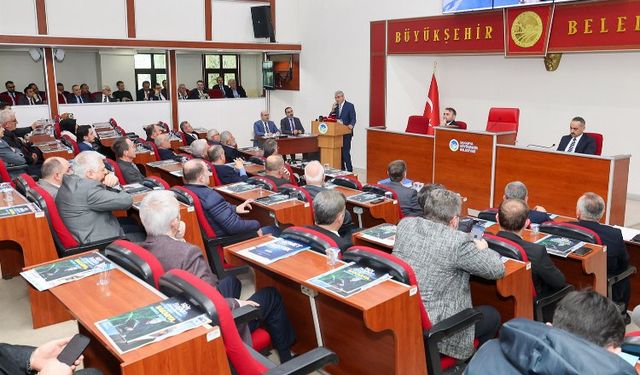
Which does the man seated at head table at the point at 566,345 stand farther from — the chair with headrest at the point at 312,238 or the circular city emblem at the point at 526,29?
A: the circular city emblem at the point at 526,29

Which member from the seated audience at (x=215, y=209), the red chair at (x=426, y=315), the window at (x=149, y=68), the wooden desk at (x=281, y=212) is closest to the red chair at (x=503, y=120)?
the wooden desk at (x=281, y=212)

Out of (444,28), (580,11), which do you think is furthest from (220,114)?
(580,11)

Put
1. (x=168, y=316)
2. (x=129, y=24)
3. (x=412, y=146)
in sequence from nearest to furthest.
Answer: (x=168, y=316) → (x=412, y=146) → (x=129, y=24)

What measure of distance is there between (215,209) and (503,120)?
18.0 feet

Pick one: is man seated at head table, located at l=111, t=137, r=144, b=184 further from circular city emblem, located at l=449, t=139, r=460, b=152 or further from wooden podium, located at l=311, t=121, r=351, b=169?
wooden podium, located at l=311, t=121, r=351, b=169

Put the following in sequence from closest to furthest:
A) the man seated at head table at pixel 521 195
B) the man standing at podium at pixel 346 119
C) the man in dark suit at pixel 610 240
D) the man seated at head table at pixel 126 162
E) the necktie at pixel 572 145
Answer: the man in dark suit at pixel 610 240, the man seated at head table at pixel 521 195, the man seated at head table at pixel 126 162, the necktie at pixel 572 145, the man standing at podium at pixel 346 119

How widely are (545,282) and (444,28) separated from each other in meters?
6.65

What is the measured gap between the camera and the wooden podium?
985 centimetres

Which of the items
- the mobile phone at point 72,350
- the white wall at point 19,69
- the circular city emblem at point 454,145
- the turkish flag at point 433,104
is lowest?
the mobile phone at point 72,350

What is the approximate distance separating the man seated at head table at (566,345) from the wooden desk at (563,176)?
466 cm

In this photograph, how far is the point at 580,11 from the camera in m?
7.36

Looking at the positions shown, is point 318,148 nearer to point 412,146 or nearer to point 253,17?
point 412,146

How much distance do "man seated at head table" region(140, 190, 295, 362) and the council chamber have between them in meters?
0.01

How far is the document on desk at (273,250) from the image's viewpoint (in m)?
2.92
